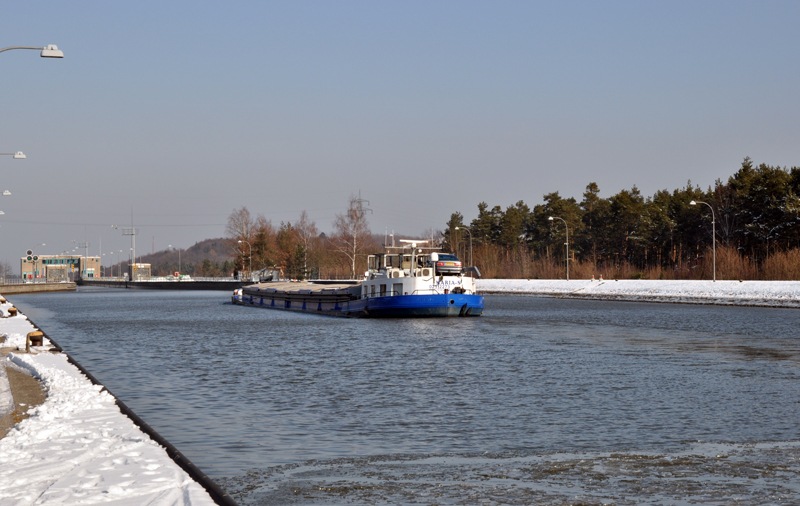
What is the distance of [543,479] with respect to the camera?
382 inches

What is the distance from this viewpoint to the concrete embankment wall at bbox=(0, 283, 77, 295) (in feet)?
A: 394

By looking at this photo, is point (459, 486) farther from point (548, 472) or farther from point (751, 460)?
point (751, 460)

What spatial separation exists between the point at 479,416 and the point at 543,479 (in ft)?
15.0

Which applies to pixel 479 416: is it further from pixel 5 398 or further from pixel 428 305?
pixel 428 305

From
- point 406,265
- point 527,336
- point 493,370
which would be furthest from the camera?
point 406,265

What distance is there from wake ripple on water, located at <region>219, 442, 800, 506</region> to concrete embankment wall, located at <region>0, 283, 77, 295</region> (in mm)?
119848

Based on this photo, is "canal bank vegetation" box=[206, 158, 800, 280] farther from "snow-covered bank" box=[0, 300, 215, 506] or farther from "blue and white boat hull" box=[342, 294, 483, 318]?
"snow-covered bank" box=[0, 300, 215, 506]

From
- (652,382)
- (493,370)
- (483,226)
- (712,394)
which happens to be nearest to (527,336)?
(493,370)

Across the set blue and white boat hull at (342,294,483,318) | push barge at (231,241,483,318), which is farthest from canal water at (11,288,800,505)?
push barge at (231,241,483,318)

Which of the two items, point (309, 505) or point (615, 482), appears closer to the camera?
point (309, 505)

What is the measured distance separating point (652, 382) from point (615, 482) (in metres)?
9.84

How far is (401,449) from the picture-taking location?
11.6m

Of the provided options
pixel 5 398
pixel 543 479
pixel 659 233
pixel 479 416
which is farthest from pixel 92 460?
pixel 659 233

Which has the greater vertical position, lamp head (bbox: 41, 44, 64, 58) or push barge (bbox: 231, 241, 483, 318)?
lamp head (bbox: 41, 44, 64, 58)
